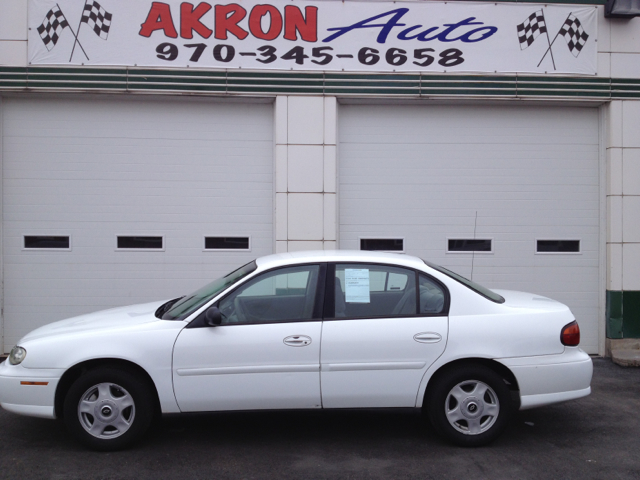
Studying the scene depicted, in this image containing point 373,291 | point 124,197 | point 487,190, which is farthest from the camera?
point 487,190

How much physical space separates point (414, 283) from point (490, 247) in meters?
3.95

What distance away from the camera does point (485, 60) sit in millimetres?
8430

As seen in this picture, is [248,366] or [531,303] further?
[531,303]

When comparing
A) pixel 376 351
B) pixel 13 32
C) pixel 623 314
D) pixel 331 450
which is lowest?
pixel 331 450

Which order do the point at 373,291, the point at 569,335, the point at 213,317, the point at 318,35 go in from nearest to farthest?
the point at 213,317 < the point at 569,335 < the point at 373,291 < the point at 318,35

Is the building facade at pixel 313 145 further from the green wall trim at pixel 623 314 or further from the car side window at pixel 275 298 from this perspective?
the car side window at pixel 275 298

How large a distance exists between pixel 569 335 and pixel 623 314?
13.5 feet

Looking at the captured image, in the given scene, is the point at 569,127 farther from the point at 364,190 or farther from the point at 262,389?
the point at 262,389

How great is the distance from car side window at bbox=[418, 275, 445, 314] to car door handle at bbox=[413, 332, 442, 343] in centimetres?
20

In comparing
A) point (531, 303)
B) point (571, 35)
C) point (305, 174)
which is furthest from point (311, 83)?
point (531, 303)

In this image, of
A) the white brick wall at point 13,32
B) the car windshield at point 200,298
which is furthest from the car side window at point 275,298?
the white brick wall at point 13,32

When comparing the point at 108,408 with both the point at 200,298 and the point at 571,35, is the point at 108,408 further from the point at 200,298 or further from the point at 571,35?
the point at 571,35

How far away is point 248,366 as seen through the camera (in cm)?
474

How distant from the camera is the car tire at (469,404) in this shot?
15.9 ft
